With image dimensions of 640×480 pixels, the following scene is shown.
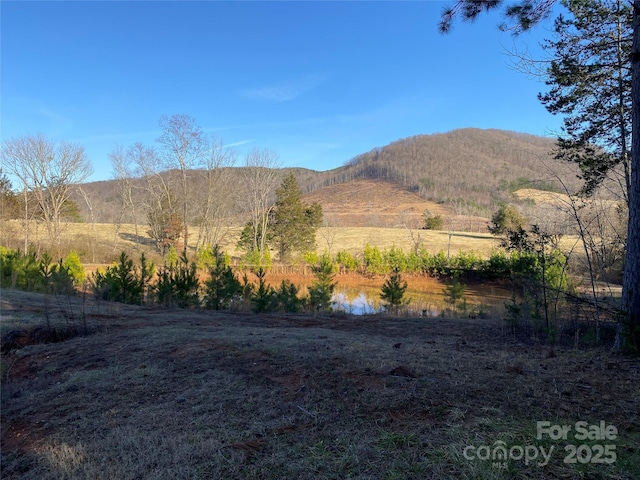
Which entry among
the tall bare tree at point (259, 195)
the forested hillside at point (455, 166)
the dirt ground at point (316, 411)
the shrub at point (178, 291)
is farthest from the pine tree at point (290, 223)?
the forested hillside at point (455, 166)

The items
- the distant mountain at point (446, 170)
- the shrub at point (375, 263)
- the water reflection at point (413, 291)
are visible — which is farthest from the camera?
the distant mountain at point (446, 170)

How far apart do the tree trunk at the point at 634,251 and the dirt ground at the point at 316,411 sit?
0.34 m

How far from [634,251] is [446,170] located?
124m

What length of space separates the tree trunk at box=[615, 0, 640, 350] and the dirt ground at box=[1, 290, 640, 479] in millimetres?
338

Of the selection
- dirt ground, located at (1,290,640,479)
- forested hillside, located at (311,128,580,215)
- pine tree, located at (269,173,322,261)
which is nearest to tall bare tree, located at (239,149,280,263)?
pine tree, located at (269,173,322,261)

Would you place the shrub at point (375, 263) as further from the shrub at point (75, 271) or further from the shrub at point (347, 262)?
the shrub at point (75, 271)

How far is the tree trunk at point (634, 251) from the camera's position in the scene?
4.41 m

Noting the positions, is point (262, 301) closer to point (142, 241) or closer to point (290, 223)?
point (290, 223)

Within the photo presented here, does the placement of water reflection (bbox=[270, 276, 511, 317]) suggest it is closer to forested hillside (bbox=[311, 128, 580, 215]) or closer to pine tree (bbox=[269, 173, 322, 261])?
pine tree (bbox=[269, 173, 322, 261])

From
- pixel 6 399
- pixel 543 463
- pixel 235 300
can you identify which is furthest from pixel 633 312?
pixel 235 300

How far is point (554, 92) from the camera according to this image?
23.9 feet

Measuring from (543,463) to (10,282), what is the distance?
16.5m

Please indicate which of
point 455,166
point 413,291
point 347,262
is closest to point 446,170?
point 455,166

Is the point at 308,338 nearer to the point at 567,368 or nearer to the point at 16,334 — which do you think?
the point at 567,368
